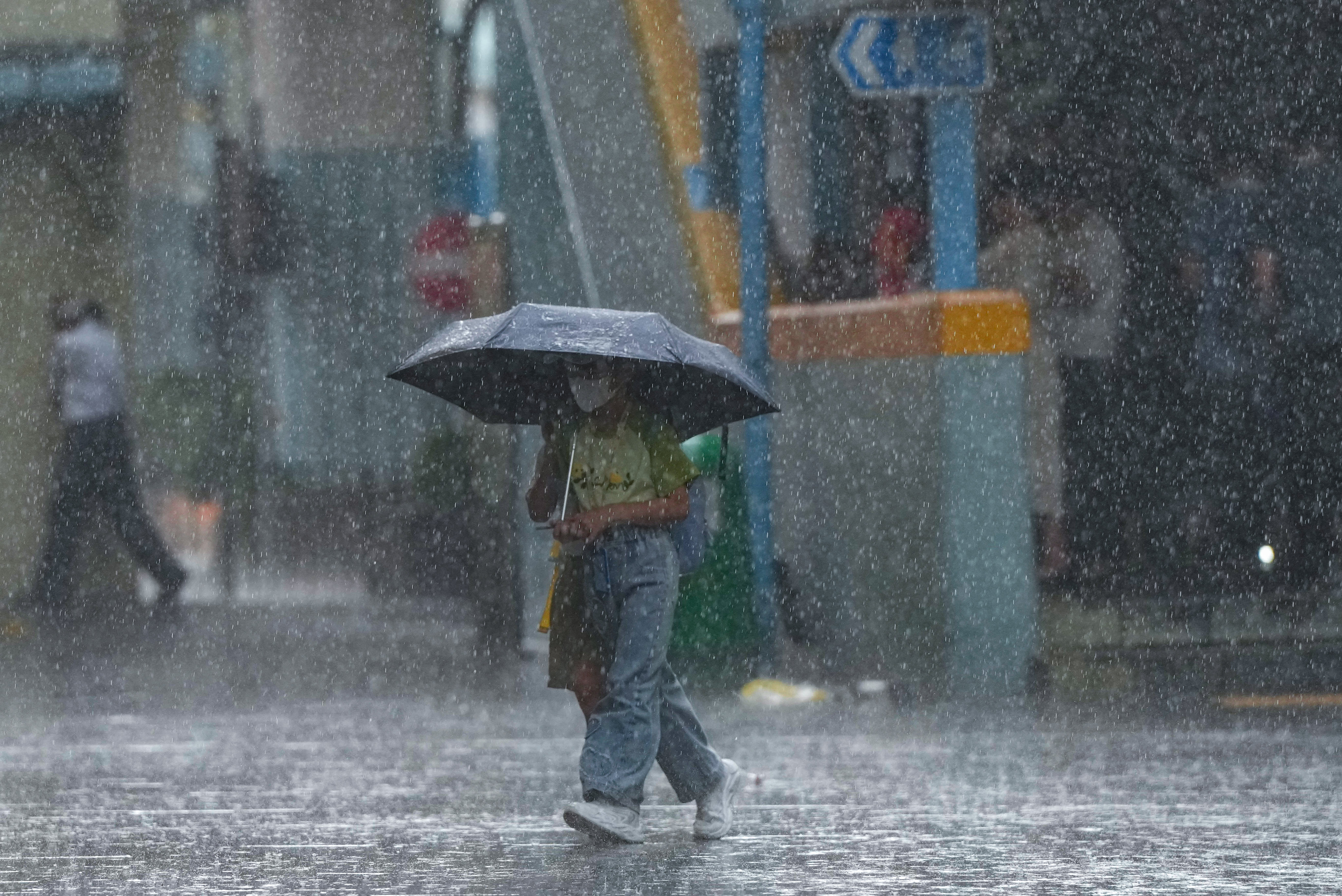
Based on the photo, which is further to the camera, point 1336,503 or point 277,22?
point 277,22

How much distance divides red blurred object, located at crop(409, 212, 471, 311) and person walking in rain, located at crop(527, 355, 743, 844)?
916cm

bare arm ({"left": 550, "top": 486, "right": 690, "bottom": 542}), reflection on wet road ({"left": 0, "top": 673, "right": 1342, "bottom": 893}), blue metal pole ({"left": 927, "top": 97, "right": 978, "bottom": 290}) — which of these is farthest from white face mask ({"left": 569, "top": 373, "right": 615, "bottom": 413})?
blue metal pole ({"left": 927, "top": 97, "right": 978, "bottom": 290})

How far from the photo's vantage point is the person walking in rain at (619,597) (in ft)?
26.3

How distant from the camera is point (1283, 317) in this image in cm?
1416

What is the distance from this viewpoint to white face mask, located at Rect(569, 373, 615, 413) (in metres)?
8.09

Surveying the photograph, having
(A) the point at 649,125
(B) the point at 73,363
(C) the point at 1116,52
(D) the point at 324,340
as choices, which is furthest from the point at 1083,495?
(D) the point at 324,340

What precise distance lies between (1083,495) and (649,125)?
337 centimetres

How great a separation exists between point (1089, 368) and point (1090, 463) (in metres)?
0.52

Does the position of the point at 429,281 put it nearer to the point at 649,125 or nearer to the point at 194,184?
the point at 649,125

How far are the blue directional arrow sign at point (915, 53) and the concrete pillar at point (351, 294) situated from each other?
631 cm

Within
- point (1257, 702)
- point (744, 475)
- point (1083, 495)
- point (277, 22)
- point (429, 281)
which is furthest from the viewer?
point (277, 22)

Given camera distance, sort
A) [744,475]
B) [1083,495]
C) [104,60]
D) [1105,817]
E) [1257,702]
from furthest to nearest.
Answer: [104,60] → [1083,495] → [744,475] → [1257,702] → [1105,817]

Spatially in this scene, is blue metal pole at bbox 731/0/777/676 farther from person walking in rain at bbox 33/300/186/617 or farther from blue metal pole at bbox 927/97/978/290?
person walking in rain at bbox 33/300/186/617

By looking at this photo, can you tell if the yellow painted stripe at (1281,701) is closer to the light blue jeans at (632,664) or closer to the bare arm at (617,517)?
the light blue jeans at (632,664)
